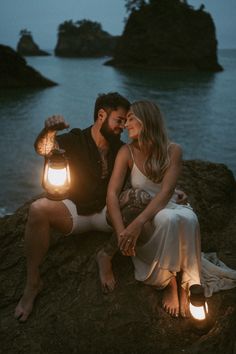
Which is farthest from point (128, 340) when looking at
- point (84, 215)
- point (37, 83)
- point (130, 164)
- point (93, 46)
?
point (93, 46)

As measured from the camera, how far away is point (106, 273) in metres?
3.48

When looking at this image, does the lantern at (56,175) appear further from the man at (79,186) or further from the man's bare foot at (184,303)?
the man's bare foot at (184,303)

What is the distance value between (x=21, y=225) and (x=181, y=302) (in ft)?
6.43

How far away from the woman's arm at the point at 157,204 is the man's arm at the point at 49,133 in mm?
865

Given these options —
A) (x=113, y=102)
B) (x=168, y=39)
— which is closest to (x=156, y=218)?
(x=113, y=102)

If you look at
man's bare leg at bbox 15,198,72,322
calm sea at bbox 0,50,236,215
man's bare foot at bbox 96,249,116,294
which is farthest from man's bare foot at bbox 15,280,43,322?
calm sea at bbox 0,50,236,215

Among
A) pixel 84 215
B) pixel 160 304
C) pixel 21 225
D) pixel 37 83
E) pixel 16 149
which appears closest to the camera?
pixel 160 304

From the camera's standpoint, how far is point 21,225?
4391 mm

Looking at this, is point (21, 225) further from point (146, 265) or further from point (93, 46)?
point (93, 46)

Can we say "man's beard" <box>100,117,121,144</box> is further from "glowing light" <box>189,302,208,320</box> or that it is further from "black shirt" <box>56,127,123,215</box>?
"glowing light" <box>189,302,208,320</box>

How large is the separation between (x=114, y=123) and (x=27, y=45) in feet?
556

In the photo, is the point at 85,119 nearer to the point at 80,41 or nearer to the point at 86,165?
the point at 86,165

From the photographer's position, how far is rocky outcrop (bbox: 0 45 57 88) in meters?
37.9

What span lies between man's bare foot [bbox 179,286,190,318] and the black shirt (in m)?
0.99
